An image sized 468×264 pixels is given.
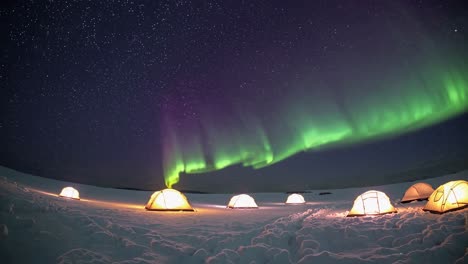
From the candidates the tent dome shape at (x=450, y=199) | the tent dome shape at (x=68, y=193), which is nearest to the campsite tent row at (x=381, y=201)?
the tent dome shape at (x=450, y=199)

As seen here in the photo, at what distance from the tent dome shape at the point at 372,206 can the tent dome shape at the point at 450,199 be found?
1.50 metres

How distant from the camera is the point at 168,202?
14.1 m

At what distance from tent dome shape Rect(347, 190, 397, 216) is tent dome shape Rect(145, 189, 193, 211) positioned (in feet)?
27.3

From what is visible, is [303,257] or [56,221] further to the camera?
[56,221]

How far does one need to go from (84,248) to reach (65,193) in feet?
60.4

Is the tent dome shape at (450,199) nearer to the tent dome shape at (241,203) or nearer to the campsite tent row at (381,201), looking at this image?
the campsite tent row at (381,201)

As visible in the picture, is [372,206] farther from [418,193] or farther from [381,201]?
[418,193]

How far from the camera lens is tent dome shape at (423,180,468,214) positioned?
1001 cm

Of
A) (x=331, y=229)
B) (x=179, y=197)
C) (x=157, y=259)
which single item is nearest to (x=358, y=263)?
(x=331, y=229)

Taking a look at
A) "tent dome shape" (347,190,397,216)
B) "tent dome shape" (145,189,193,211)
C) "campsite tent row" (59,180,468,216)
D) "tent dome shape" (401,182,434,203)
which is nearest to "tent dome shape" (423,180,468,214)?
"campsite tent row" (59,180,468,216)

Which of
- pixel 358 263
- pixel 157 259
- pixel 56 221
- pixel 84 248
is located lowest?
pixel 358 263

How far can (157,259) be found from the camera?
554cm

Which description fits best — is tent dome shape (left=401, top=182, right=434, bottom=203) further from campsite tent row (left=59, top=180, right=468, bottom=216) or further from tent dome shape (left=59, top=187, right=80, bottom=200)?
tent dome shape (left=59, top=187, right=80, bottom=200)

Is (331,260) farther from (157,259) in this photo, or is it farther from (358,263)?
(157,259)
